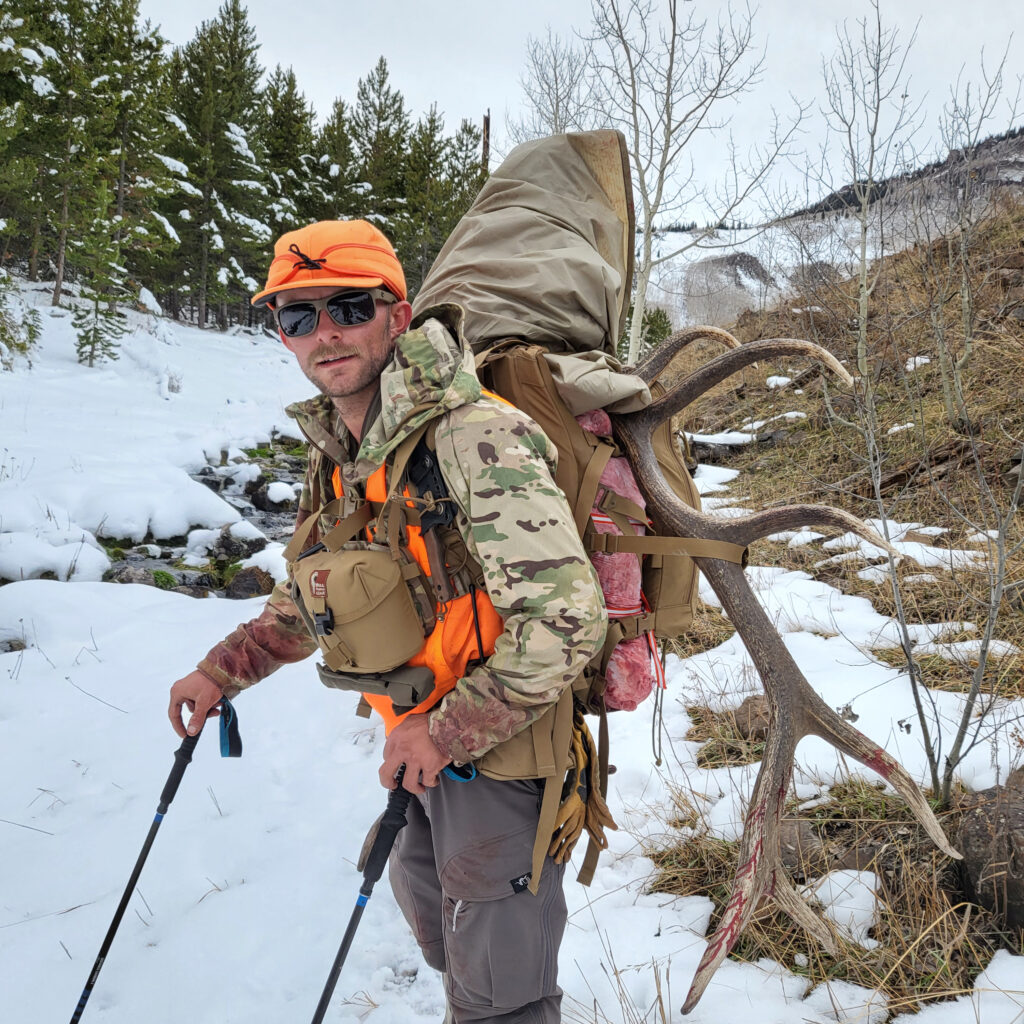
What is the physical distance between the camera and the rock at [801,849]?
242 centimetres

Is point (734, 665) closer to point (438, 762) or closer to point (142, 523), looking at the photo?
point (438, 762)

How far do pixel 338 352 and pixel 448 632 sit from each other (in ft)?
2.42

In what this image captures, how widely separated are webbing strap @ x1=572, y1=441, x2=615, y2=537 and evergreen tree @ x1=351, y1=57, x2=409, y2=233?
25.4m

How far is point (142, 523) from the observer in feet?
21.7

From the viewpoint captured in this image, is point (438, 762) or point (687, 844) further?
point (687, 844)

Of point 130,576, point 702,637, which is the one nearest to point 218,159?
point 130,576

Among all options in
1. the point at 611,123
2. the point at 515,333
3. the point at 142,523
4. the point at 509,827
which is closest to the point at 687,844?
the point at 509,827

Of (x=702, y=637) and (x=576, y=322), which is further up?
(x=576, y=322)

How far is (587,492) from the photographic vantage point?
158cm

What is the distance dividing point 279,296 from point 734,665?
148 inches

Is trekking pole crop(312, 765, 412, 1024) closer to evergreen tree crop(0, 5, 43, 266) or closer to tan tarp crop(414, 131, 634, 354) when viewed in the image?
tan tarp crop(414, 131, 634, 354)

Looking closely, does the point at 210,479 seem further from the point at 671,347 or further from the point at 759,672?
the point at 759,672

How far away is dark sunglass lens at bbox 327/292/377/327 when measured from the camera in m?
1.59

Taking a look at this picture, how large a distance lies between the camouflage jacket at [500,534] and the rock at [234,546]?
222 inches
